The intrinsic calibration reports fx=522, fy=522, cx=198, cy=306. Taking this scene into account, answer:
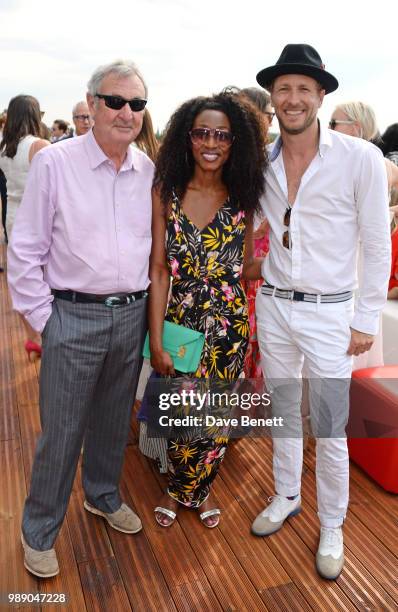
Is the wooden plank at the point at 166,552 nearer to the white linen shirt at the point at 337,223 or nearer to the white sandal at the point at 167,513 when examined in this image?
the white sandal at the point at 167,513

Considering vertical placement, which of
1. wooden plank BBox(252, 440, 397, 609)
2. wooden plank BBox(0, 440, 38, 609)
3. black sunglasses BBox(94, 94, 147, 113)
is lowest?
wooden plank BBox(252, 440, 397, 609)

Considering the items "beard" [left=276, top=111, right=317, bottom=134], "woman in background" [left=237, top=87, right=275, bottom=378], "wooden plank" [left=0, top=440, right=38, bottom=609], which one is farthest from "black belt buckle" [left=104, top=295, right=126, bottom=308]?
"wooden plank" [left=0, top=440, right=38, bottom=609]

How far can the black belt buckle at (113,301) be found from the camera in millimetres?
1831

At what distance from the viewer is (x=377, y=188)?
71.1 inches

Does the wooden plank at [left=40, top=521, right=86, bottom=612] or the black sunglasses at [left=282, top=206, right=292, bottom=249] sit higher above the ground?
the black sunglasses at [left=282, top=206, right=292, bottom=249]

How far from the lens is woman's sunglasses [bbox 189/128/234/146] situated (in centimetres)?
189

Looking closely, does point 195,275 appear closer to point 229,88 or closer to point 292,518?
point 229,88

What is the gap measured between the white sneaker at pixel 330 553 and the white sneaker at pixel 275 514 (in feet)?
0.66

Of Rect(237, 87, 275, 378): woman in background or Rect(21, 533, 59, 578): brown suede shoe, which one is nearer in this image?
Rect(21, 533, 59, 578): brown suede shoe

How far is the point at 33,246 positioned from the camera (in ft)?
5.74

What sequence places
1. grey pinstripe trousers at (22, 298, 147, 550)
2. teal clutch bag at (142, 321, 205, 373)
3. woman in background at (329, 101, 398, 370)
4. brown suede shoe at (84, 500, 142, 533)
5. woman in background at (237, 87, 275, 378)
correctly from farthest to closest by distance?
1. woman in background at (329, 101, 398, 370)
2. woman in background at (237, 87, 275, 378)
3. brown suede shoe at (84, 500, 142, 533)
4. teal clutch bag at (142, 321, 205, 373)
5. grey pinstripe trousers at (22, 298, 147, 550)

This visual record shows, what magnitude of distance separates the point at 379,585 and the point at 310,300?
1.11m

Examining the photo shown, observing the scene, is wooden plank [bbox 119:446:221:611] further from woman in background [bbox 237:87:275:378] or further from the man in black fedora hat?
woman in background [bbox 237:87:275:378]

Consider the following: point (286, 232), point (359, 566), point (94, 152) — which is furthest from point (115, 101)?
point (359, 566)
